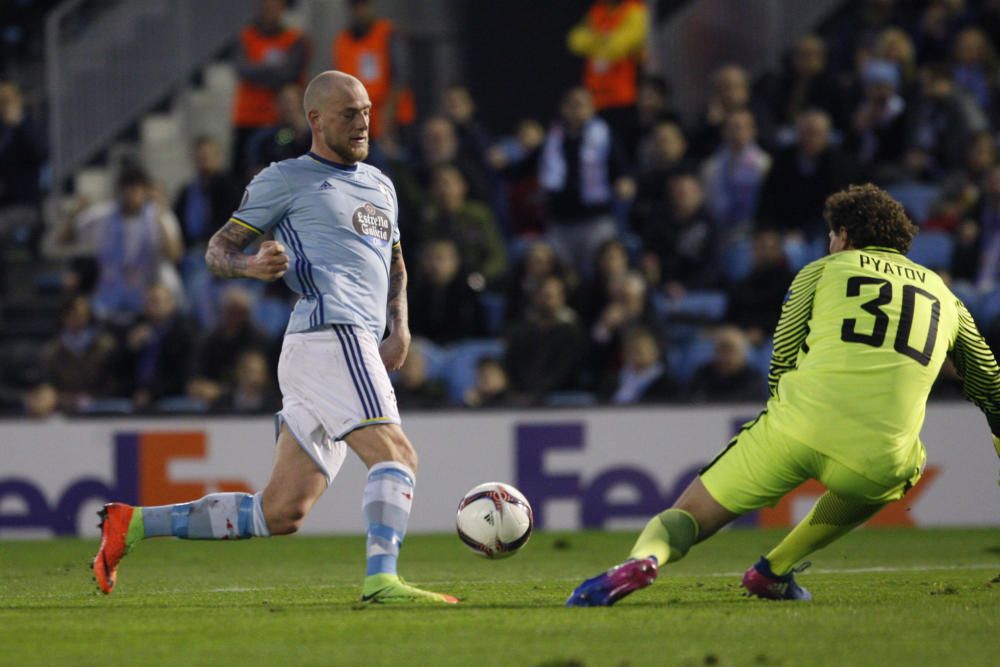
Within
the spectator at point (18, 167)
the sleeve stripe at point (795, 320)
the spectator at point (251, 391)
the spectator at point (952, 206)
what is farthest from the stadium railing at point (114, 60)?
the sleeve stripe at point (795, 320)

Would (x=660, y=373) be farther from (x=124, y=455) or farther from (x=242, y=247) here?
(x=242, y=247)

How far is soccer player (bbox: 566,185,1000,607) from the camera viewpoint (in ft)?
22.0

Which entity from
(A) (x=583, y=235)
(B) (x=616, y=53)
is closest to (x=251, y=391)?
(A) (x=583, y=235)

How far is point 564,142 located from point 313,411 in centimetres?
893

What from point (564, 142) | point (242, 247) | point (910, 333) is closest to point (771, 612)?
point (910, 333)

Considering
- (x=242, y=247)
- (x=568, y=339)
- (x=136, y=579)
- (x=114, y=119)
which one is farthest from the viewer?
(x=114, y=119)

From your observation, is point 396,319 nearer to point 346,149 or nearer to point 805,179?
point 346,149

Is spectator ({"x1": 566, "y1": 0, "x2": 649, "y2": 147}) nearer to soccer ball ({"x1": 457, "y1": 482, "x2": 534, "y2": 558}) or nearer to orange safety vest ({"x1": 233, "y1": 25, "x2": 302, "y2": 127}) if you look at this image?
orange safety vest ({"x1": 233, "y1": 25, "x2": 302, "y2": 127})

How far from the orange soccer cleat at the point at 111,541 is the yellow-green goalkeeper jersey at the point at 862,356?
9.30 ft

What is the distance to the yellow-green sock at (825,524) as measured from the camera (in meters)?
7.03

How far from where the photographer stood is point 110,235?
1535 centimetres

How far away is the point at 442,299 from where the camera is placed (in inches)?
577

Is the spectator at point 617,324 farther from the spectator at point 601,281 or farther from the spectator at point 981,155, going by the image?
the spectator at point 981,155

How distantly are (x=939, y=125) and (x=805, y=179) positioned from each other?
154cm
